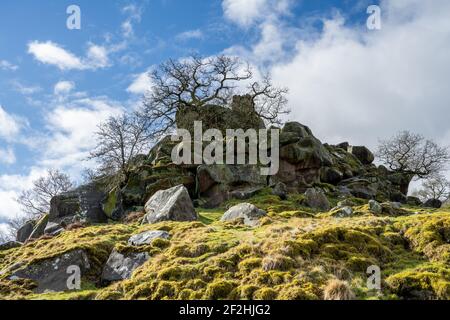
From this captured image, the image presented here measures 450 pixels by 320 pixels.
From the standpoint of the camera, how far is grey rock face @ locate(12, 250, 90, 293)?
18.7 m

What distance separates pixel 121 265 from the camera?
19.1 meters

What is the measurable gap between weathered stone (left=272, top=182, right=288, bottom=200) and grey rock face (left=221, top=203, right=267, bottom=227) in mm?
9936

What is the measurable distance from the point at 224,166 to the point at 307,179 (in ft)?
30.2

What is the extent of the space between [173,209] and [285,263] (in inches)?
526

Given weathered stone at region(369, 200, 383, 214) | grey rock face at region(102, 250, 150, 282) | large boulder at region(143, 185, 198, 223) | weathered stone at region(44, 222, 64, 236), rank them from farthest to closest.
→ weathered stone at region(44, 222, 64, 236)
large boulder at region(143, 185, 198, 223)
weathered stone at region(369, 200, 383, 214)
grey rock face at region(102, 250, 150, 282)

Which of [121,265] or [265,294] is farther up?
[121,265]

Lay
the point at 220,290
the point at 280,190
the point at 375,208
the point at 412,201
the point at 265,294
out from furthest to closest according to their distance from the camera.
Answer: the point at 412,201 → the point at 280,190 → the point at 375,208 → the point at 220,290 → the point at 265,294

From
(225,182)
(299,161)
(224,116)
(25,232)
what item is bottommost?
(25,232)

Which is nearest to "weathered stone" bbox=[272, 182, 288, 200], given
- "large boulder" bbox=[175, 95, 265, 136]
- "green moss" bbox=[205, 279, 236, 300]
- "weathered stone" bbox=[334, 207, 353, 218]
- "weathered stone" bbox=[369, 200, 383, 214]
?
"weathered stone" bbox=[369, 200, 383, 214]

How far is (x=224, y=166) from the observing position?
3912cm

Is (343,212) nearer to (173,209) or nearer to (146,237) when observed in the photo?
(173,209)

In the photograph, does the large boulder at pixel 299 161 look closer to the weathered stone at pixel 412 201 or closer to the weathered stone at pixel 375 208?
the weathered stone at pixel 375 208

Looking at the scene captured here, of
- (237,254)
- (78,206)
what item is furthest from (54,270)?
(78,206)

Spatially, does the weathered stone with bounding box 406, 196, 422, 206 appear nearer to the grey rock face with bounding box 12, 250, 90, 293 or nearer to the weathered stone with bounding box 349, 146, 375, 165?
the weathered stone with bounding box 349, 146, 375, 165
